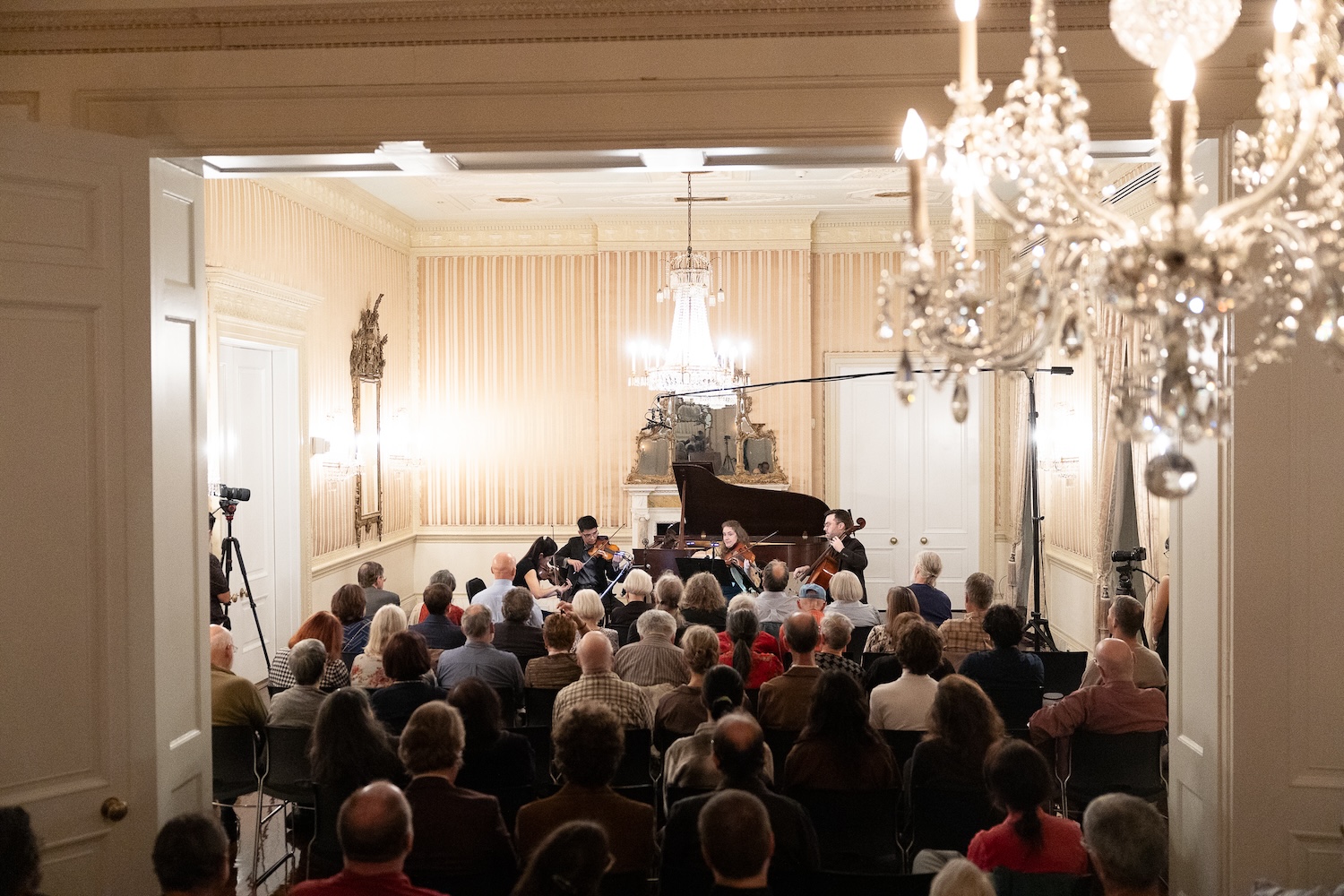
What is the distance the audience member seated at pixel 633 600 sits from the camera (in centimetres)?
666

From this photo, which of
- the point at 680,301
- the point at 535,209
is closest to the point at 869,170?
the point at 680,301

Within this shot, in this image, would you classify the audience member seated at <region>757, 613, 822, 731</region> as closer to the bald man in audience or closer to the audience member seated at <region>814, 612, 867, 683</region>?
the audience member seated at <region>814, 612, 867, 683</region>

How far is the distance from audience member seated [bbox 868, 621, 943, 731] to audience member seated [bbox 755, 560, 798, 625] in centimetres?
193

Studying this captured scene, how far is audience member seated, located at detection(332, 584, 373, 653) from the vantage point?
595cm

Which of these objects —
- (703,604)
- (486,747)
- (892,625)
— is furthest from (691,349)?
(486,747)

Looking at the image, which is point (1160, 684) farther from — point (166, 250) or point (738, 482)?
point (738, 482)

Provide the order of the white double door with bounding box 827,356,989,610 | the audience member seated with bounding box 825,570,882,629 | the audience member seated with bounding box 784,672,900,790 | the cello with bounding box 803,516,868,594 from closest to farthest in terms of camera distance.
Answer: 1. the audience member seated with bounding box 784,672,900,790
2. the audience member seated with bounding box 825,570,882,629
3. the cello with bounding box 803,516,868,594
4. the white double door with bounding box 827,356,989,610

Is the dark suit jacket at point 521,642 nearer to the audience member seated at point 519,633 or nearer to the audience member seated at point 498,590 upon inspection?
the audience member seated at point 519,633

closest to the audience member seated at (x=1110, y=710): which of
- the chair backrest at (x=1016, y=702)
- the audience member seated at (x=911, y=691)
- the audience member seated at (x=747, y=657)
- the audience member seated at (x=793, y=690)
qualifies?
the chair backrest at (x=1016, y=702)

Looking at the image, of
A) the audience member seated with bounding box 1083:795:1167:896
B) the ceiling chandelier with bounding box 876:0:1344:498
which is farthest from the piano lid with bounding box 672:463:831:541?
the ceiling chandelier with bounding box 876:0:1344:498

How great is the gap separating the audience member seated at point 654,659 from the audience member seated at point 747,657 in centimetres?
21

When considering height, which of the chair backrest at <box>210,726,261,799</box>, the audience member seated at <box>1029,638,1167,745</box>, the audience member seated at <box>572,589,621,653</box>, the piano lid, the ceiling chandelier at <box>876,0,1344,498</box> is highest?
the ceiling chandelier at <box>876,0,1344,498</box>

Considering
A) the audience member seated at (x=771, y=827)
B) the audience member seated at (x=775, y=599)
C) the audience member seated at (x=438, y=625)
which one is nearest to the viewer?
the audience member seated at (x=771, y=827)

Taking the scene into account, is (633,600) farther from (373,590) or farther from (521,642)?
(373,590)
